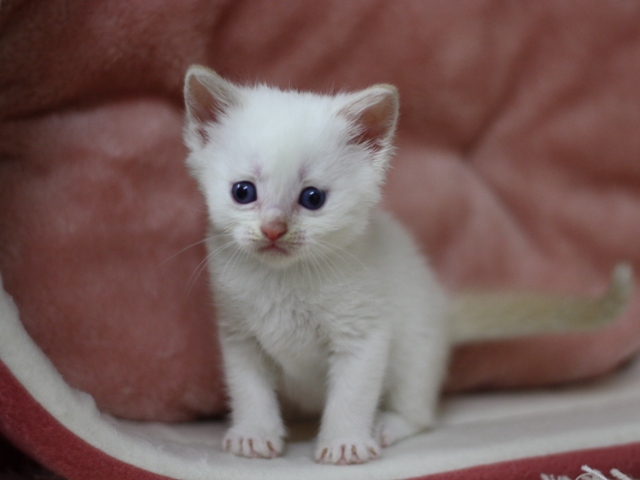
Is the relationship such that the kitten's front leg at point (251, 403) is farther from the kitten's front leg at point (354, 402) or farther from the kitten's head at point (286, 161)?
the kitten's head at point (286, 161)

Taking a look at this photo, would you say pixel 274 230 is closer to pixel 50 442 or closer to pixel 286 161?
pixel 286 161

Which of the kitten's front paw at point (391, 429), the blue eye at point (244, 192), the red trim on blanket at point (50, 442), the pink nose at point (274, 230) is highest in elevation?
the blue eye at point (244, 192)

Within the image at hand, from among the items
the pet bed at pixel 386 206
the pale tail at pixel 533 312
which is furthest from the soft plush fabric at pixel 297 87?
the pale tail at pixel 533 312

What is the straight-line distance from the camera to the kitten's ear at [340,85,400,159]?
4.28 ft

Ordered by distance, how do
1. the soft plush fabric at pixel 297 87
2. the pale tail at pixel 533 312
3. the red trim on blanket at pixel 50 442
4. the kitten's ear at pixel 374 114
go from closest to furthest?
the red trim on blanket at pixel 50 442 < the kitten's ear at pixel 374 114 < the soft plush fabric at pixel 297 87 < the pale tail at pixel 533 312

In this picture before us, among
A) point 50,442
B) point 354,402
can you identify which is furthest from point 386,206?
point 50,442

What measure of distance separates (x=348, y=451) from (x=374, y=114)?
2.23 ft

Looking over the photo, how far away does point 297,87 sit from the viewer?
1.76 metres

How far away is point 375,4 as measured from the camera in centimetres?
176

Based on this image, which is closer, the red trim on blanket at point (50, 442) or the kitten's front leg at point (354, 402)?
the red trim on blanket at point (50, 442)

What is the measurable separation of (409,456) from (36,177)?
3.29 ft

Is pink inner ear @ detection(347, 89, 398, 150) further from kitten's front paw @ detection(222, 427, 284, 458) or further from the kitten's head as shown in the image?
kitten's front paw @ detection(222, 427, 284, 458)

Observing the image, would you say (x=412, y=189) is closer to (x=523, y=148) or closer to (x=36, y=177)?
(x=523, y=148)

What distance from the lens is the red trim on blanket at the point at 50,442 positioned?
1.18m
